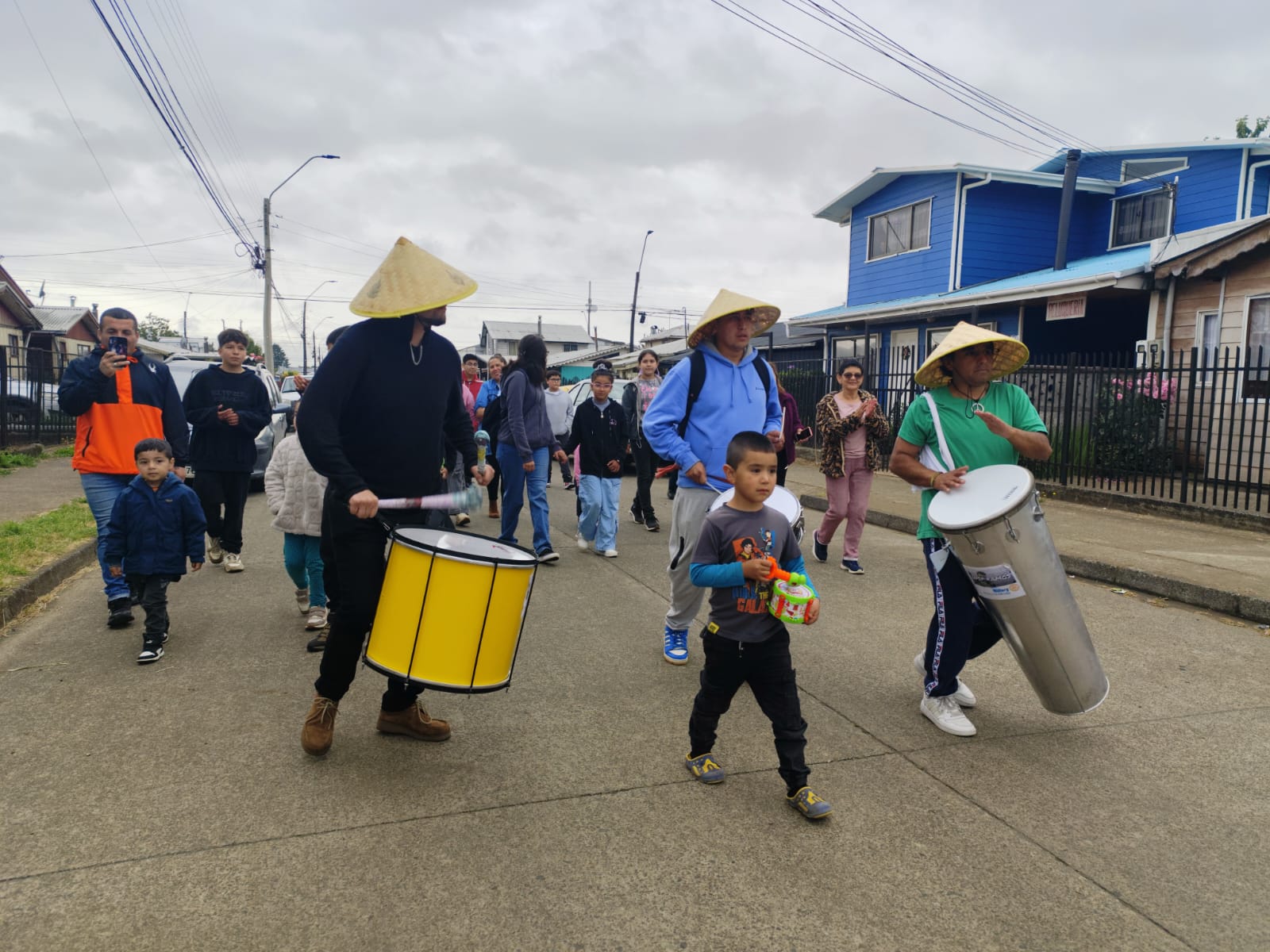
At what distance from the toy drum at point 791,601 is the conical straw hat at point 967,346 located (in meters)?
1.35

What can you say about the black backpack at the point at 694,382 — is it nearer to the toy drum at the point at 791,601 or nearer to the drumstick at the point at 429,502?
the drumstick at the point at 429,502

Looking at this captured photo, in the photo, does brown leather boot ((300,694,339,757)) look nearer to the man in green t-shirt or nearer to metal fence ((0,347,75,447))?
the man in green t-shirt

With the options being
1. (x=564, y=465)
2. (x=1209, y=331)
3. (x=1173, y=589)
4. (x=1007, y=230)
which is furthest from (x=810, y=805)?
(x=1007, y=230)

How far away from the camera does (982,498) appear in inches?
151

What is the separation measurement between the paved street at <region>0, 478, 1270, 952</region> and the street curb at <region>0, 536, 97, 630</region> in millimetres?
677

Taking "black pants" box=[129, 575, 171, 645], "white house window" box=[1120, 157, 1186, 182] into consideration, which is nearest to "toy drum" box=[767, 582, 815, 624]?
"black pants" box=[129, 575, 171, 645]

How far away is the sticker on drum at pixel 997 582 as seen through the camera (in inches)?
146

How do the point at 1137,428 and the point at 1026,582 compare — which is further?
the point at 1137,428

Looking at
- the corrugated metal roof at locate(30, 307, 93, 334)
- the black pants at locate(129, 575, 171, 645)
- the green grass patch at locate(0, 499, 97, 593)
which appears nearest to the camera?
the black pants at locate(129, 575, 171, 645)

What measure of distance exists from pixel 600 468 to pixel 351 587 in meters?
4.92

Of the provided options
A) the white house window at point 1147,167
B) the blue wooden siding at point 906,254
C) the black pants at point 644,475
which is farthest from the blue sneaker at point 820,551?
the white house window at point 1147,167

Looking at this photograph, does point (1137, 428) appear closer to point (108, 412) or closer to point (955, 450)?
point (955, 450)

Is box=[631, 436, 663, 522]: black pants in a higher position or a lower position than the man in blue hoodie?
lower

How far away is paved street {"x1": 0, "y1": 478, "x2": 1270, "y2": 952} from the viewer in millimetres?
2623
